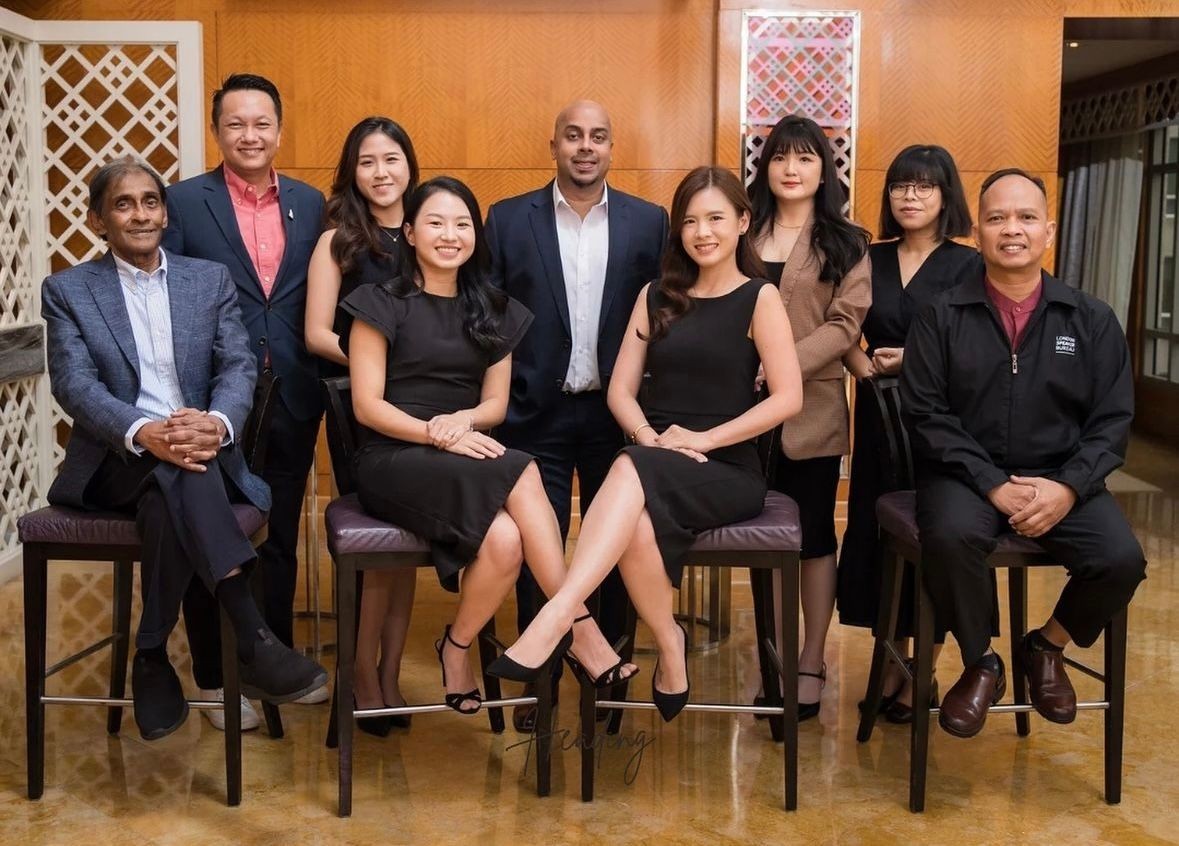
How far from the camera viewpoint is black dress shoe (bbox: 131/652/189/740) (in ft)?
9.43

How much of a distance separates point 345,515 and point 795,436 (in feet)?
3.68

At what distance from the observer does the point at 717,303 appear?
3.06 m

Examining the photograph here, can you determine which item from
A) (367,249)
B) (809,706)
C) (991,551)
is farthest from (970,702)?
(367,249)

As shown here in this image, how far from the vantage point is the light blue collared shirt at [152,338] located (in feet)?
10.0

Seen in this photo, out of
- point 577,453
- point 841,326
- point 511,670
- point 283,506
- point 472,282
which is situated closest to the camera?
point 511,670

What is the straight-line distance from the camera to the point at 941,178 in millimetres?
3242

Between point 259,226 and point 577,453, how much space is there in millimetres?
1034

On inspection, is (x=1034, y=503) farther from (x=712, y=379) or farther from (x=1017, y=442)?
(x=712, y=379)

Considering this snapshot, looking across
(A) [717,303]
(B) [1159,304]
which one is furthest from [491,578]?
(B) [1159,304]

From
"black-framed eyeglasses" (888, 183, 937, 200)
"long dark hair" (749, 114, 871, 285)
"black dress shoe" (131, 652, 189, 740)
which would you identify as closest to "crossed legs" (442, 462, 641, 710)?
"black dress shoe" (131, 652, 189, 740)

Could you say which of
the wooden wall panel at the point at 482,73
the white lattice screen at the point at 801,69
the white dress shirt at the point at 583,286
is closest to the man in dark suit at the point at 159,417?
the white dress shirt at the point at 583,286

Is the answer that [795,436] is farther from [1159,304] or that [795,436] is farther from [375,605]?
→ [1159,304]

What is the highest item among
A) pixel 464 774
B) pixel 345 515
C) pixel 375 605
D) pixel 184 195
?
pixel 184 195

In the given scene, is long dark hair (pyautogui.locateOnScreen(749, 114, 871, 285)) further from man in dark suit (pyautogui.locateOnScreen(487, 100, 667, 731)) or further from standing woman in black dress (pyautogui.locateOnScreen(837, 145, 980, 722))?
man in dark suit (pyautogui.locateOnScreen(487, 100, 667, 731))
